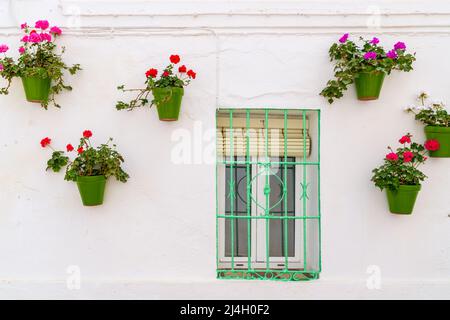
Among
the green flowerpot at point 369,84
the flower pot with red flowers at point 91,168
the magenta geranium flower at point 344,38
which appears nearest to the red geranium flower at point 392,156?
the green flowerpot at point 369,84

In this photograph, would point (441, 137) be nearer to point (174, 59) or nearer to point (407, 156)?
point (407, 156)

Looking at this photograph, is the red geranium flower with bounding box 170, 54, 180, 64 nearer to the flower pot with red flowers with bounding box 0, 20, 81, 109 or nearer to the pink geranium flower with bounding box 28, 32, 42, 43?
the flower pot with red flowers with bounding box 0, 20, 81, 109

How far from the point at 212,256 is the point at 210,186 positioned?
484 mm

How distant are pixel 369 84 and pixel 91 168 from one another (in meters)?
1.89

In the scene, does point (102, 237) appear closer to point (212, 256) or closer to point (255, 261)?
point (212, 256)

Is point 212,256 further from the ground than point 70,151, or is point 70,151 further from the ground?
point 70,151

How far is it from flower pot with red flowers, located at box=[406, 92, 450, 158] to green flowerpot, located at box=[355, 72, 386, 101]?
36 centimetres

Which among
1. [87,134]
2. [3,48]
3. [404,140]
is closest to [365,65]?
[404,140]

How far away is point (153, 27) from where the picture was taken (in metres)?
3.07

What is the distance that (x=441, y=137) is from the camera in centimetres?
294

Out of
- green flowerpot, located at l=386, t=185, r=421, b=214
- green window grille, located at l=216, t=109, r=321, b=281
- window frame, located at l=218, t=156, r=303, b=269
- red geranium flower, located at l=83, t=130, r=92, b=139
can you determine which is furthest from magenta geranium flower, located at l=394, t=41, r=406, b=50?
red geranium flower, located at l=83, t=130, r=92, b=139

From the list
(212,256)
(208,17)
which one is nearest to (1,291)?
(212,256)

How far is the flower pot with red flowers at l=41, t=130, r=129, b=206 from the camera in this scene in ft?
9.43

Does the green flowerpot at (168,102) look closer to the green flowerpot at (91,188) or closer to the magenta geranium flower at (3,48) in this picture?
the green flowerpot at (91,188)
